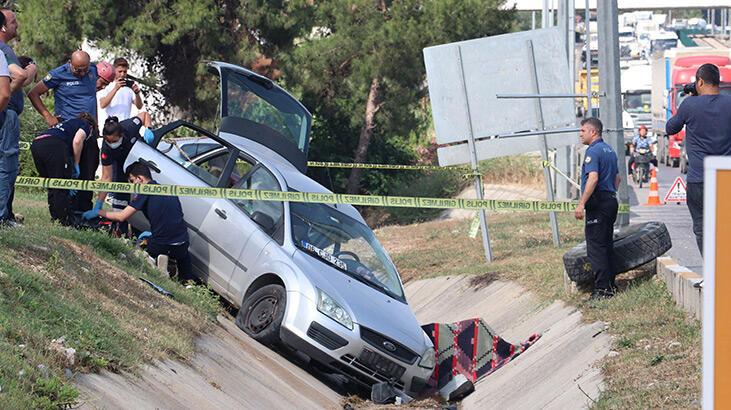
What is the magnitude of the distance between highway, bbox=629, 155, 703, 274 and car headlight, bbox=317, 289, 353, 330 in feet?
13.7

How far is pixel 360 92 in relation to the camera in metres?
31.9

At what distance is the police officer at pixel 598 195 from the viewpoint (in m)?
11.4

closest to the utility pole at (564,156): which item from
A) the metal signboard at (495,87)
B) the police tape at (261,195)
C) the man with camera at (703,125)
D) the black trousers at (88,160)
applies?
the metal signboard at (495,87)

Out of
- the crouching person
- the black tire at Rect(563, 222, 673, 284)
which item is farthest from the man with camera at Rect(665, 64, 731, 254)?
the crouching person

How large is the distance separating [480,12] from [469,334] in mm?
19275

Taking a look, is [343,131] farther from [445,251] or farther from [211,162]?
[211,162]

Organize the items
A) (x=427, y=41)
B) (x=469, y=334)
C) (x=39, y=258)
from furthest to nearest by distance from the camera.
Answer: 1. (x=427, y=41)
2. (x=469, y=334)
3. (x=39, y=258)

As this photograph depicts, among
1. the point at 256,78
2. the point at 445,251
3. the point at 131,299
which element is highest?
the point at 256,78

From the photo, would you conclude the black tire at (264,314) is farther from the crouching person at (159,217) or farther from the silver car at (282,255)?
the crouching person at (159,217)

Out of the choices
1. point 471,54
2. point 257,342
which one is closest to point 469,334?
point 257,342

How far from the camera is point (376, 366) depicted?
36.4 feet

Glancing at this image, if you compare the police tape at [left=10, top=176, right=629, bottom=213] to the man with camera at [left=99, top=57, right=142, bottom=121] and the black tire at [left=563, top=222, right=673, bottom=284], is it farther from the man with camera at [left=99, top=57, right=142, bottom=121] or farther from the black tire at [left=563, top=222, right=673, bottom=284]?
the man with camera at [left=99, top=57, right=142, bottom=121]

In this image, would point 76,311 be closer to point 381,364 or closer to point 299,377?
point 299,377

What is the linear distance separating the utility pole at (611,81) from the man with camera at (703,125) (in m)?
4.35
